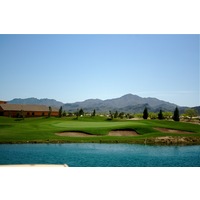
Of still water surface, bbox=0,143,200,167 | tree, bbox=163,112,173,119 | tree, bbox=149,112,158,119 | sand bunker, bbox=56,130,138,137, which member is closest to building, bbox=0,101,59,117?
sand bunker, bbox=56,130,138,137

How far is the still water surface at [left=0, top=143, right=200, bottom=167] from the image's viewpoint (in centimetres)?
1057

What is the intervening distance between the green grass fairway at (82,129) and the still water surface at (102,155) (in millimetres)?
862

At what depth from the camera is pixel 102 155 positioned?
38.7 ft

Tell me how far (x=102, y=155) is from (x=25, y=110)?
236 inches

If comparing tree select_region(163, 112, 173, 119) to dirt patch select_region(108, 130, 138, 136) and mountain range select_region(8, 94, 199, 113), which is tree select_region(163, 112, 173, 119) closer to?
mountain range select_region(8, 94, 199, 113)

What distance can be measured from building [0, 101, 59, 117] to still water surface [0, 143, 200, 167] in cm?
228

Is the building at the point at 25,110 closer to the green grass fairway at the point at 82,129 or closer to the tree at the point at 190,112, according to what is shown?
the green grass fairway at the point at 82,129

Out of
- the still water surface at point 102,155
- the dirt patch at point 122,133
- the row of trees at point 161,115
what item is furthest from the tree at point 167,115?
the still water surface at point 102,155

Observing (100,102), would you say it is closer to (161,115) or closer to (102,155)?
(161,115)

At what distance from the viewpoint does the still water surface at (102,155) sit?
1057 cm

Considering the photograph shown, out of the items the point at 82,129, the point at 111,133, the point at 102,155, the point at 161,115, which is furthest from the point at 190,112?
the point at 82,129
